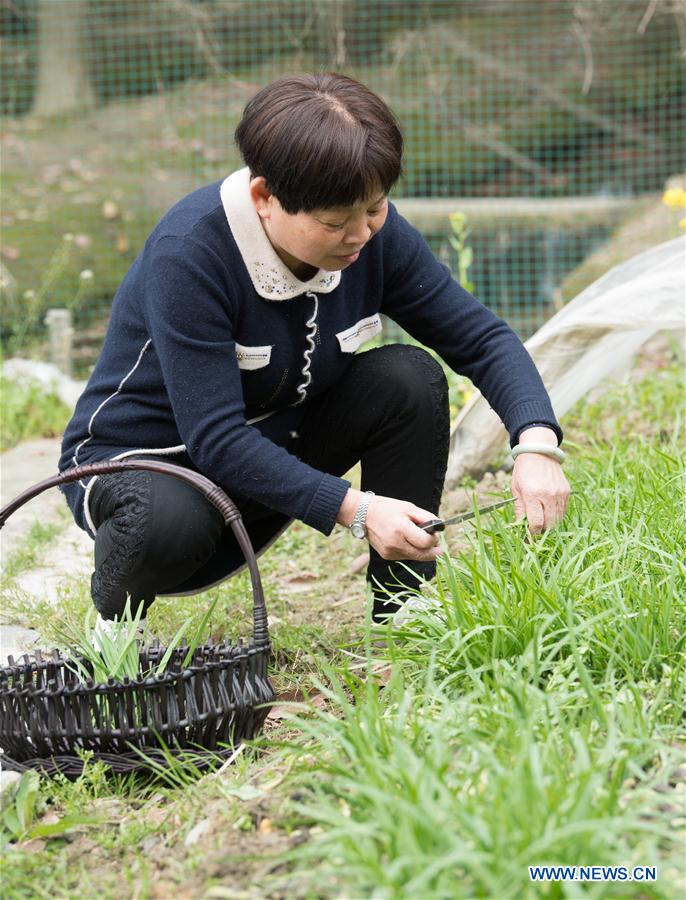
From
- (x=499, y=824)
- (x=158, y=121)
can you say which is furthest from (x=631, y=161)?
(x=499, y=824)

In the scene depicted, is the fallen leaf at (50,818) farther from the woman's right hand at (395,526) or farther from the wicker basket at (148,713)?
the woman's right hand at (395,526)

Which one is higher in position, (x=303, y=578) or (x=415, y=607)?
(x=415, y=607)

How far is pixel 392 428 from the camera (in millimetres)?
2227

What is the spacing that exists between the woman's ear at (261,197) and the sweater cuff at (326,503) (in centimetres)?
49

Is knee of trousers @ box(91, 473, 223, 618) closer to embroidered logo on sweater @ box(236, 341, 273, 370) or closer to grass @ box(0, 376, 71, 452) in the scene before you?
embroidered logo on sweater @ box(236, 341, 273, 370)

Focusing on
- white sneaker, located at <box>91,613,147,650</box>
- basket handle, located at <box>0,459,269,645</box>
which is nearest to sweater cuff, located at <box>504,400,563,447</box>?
basket handle, located at <box>0,459,269,645</box>

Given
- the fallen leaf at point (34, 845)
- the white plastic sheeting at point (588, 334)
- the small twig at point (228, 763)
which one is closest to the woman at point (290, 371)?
the small twig at point (228, 763)

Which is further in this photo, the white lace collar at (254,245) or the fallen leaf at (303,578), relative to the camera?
the fallen leaf at (303,578)

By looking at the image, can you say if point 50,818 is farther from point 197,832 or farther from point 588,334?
point 588,334

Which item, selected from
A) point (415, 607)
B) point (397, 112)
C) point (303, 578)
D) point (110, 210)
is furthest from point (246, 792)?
point (397, 112)

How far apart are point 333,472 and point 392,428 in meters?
0.21

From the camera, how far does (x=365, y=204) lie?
1836mm

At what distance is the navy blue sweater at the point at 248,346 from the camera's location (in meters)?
1.94

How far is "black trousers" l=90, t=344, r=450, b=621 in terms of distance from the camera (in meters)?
1.99
